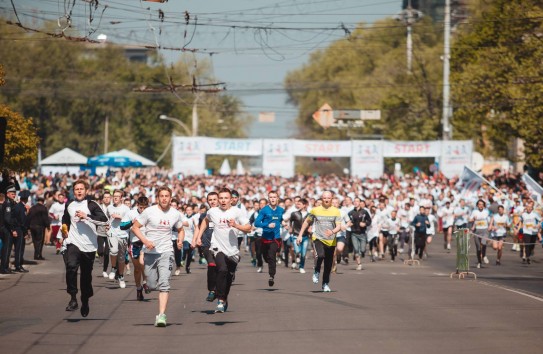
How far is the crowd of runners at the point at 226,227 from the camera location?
15961mm

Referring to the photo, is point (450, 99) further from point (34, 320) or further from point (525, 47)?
point (34, 320)

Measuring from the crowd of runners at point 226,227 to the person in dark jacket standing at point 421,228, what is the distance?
4 cm

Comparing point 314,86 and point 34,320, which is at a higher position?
point 314,86

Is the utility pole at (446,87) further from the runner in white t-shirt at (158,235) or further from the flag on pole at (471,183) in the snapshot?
the runner in white t-shirt at (158,235)

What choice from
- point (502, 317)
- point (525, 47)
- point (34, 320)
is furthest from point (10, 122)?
point (525, 47)

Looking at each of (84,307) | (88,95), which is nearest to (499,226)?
(84,307)

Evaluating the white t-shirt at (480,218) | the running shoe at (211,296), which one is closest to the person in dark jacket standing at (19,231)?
the running shoe at (211,296)

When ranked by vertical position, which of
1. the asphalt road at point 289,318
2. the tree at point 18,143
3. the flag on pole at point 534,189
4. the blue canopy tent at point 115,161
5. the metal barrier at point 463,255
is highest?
the blue canopy tent at point 115,161

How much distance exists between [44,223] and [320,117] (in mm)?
36591

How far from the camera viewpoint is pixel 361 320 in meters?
15.5

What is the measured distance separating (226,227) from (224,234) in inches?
4.0

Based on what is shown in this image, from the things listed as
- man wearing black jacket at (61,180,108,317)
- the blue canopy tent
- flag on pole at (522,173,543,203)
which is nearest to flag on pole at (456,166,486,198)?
flag on pole at (522,173,543,203)

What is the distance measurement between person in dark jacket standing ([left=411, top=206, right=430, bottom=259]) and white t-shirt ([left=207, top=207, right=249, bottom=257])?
1748cm

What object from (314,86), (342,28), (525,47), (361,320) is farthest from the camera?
(314,86)
